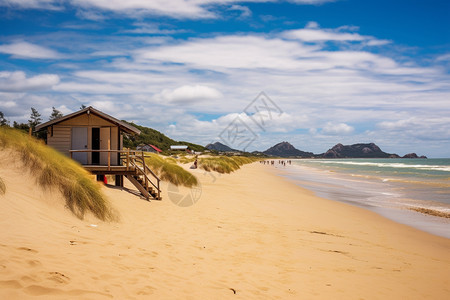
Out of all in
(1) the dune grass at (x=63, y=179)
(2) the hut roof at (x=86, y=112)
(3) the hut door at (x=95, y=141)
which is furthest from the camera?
(3) the hut door at (x=95, y=141)

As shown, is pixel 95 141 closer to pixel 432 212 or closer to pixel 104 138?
pixel 104 138

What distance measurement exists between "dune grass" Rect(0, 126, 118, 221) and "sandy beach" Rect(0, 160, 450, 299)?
275mm

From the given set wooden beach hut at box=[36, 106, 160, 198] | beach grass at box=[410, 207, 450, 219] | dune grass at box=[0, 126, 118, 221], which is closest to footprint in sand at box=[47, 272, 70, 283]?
dune grass at box=[0, 126, 118, 221]

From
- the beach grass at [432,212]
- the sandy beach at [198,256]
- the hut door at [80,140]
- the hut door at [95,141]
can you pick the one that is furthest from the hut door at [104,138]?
the beach grass at [432,212]

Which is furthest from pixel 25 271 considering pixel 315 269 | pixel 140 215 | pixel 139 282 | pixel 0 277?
pixel 140 215

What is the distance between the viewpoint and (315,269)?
272 inches

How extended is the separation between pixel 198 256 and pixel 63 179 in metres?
4.70

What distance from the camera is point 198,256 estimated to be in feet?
23.4

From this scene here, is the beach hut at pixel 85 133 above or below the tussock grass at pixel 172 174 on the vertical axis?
above

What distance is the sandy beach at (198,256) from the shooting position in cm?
474

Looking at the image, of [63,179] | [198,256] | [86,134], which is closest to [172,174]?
[86,134]

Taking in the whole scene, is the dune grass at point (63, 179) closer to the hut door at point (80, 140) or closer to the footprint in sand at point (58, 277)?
the footprint in sand at point (58, 277)

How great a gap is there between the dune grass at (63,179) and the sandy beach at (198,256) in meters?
0.28

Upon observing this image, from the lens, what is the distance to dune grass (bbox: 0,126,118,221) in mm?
8805
